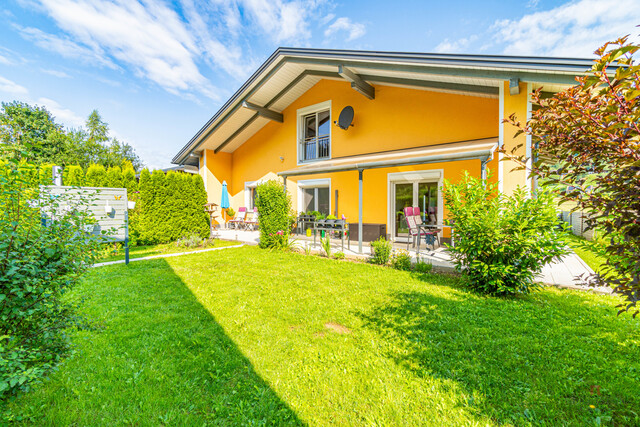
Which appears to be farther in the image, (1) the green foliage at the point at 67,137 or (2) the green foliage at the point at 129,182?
(1) the green foliage at the point at 67,137

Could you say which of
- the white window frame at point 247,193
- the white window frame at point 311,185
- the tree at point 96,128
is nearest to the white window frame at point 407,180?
the white window frame at point 311,185

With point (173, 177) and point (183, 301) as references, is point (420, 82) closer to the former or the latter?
point (183, 301)

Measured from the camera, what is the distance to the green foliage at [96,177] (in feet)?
32.1

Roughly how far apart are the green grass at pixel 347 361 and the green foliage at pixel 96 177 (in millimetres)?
6687

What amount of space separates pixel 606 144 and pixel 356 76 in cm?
964

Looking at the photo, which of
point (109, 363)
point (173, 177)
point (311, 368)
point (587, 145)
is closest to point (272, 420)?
point (311, 368)

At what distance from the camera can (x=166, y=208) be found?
1055 cm

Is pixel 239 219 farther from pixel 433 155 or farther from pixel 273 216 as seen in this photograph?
pixel 433 155

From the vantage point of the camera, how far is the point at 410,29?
34.9 feet

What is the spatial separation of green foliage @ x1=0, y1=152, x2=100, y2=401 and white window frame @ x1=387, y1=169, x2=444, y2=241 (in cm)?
963

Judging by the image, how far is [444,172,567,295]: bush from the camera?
4.39m

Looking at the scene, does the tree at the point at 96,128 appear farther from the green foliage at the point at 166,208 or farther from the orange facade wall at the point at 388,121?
the green foliage at the point at 166,208

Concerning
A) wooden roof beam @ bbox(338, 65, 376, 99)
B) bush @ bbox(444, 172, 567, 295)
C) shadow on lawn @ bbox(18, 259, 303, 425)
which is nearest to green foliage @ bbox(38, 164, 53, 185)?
shadow on lawn @ bbox(18, 259, 303, 425)

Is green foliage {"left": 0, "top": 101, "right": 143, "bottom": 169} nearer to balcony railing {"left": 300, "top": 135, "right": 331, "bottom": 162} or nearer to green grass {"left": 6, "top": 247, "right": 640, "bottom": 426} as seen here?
balcony railing {"left": 300, "top": 135, "right": 331, "bottom": 162}
